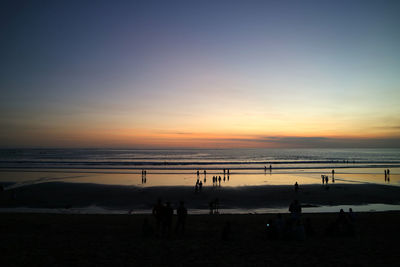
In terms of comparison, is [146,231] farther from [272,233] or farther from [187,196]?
[187,196]

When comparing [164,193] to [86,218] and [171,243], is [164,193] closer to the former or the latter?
[86,218]

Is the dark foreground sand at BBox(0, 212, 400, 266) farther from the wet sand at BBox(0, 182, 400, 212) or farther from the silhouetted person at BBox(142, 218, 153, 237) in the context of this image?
the wet sand at BBox(0, 182, 400, 212)

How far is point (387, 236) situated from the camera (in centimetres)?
1238

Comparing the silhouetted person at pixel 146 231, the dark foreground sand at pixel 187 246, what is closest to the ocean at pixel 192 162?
the dark foreground sand at pixel 187 246

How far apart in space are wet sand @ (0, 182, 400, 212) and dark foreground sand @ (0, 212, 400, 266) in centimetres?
870

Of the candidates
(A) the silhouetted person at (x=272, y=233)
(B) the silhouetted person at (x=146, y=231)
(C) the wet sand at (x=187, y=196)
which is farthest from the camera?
(C) the wet sand at (x=187, y=196)

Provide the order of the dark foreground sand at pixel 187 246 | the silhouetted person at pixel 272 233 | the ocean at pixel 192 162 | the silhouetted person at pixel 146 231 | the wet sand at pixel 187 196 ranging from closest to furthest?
1. the dark foreground sand at pixel 187 246
2. the silhouetted person at pixel 272 233
3. the silhouetted person at pixel 146 231
4. the wet sand at pixel 187 196
5. the ocean at pixel 192 162

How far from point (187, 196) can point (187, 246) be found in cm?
1805

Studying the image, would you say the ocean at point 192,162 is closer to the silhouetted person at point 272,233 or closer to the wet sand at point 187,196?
the wet sand at point 187,196

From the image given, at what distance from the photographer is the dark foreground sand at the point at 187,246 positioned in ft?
28.7

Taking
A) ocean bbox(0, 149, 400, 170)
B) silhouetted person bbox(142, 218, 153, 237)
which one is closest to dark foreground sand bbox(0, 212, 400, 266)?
silhouetted person bbox(142, 218, 153, 237)

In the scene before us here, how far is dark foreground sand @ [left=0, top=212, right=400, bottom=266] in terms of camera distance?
876 cm

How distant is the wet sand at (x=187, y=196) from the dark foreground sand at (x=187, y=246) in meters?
8.70

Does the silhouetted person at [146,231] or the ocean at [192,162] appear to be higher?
→ the silhouetted person at [146,231]
